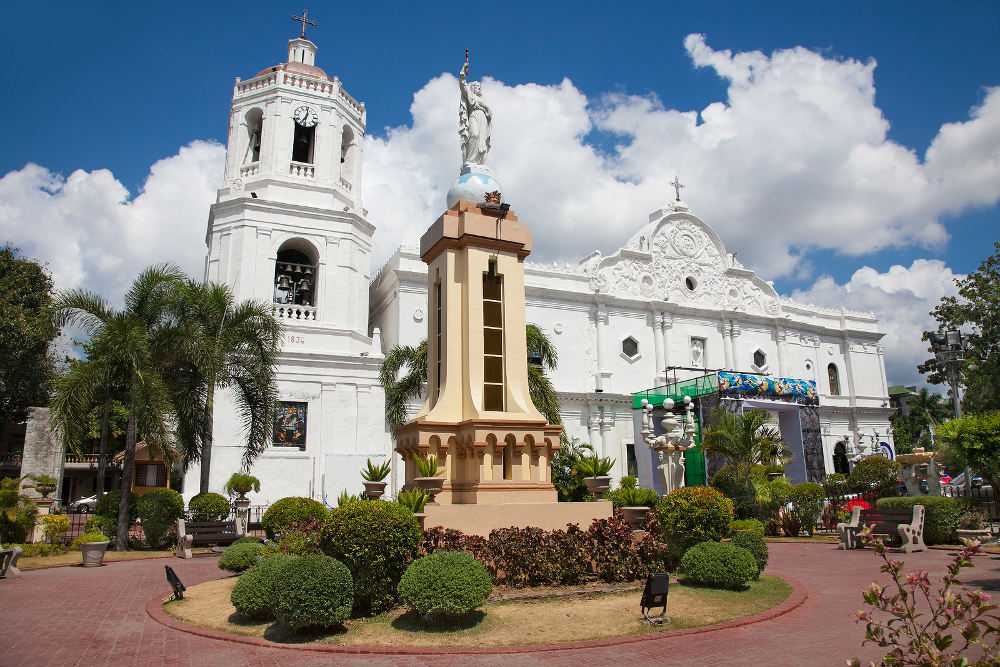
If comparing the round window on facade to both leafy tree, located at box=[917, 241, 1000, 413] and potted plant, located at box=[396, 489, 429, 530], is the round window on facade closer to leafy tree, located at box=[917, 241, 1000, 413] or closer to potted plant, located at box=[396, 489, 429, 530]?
leafy tree, located at box=[917, 241, 1000, 413]

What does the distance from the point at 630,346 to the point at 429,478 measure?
26227 mm

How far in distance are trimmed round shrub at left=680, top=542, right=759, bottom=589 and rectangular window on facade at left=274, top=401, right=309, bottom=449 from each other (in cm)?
1732

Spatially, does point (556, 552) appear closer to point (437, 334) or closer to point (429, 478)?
point (429, 478)

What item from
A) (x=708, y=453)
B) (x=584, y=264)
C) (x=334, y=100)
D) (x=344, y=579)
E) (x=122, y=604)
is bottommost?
(x=122, y=604)

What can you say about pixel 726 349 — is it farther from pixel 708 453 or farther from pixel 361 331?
pixel 361 331

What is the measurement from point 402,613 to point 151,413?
11.4 metres

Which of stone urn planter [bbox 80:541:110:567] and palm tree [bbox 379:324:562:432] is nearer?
stone urn planter [bbox 80:541:110:567]

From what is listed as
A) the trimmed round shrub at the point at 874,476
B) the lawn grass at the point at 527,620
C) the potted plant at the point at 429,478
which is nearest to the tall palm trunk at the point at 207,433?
the lawn grass at the point at 527,620

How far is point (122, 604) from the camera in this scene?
32.2 ft

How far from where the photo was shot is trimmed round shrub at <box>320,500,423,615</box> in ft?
26.2

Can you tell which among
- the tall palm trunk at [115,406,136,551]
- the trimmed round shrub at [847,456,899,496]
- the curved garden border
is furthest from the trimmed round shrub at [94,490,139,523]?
the trimmed round shrub at [847,456,899,496]

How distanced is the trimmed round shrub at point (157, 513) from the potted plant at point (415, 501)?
11.1 metres

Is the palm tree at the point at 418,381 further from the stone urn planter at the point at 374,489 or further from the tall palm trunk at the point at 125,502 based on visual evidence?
the stone urn planter at the point at 374,489

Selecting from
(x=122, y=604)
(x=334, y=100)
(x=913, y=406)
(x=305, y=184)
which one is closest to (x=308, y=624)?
(x=122, y=604)
